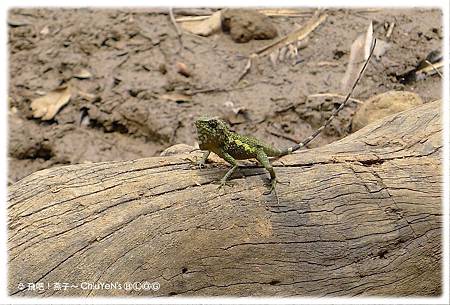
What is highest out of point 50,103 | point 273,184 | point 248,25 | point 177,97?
point 248,25

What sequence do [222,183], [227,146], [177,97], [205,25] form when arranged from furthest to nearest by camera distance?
[205,25], [177,97], [227,146], [222,183]

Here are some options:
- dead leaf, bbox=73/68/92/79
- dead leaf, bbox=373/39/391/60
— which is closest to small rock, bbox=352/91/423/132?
dead leaf, bbox=373/39/391/60

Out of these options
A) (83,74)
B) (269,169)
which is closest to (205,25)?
(83,74)

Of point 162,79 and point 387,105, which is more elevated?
point 387,105

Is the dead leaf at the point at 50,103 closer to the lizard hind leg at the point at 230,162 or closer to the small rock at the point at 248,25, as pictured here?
the small rock at the point at 248,25

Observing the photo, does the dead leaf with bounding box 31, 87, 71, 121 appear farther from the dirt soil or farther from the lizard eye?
the lizard eye

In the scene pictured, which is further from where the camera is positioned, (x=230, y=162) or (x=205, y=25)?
(x=205, y=25)

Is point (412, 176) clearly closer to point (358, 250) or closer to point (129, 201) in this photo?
point (358, 250)

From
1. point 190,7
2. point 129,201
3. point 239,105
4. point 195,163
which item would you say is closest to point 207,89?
point 239,105

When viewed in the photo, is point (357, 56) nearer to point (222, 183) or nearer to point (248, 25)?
point (248, 25)
